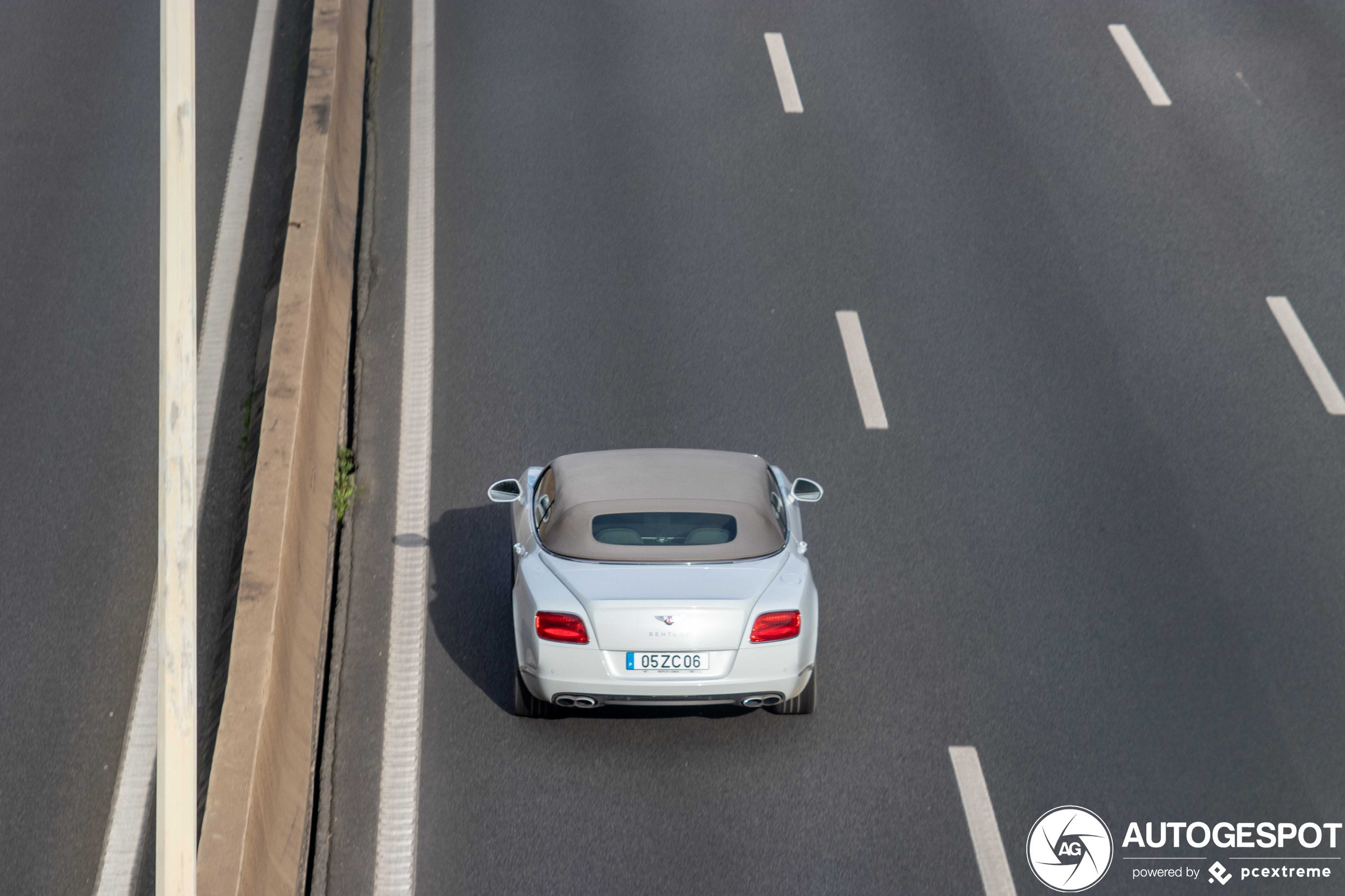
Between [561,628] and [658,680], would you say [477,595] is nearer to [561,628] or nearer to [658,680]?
[561,628]

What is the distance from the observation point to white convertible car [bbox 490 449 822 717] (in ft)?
24.2

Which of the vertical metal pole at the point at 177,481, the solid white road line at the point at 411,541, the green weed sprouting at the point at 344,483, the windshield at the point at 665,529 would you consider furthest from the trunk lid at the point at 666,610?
the vertical metal pole at the point at 177,481

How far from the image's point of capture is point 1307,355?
38.3 feet

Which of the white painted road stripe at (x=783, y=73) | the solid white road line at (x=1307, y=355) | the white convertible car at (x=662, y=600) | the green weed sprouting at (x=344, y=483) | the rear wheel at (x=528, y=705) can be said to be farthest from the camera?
the white painted road stripe at (x=783, y=73)

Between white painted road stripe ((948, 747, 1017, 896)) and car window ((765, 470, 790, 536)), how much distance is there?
1655mm

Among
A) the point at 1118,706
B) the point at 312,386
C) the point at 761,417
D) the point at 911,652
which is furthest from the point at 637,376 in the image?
the point at 1118,706

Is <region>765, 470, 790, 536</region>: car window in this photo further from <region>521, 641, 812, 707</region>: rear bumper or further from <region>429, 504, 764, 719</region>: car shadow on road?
<region>429, 504, 764, 719</region>: car shadow on road

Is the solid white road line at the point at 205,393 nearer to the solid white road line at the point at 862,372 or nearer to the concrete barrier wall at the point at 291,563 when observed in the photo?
the concrete barrier wall at the point at 291,563

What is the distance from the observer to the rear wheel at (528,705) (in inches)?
315

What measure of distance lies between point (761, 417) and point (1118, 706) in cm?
369

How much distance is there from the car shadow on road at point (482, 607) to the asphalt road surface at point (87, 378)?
1.41 meters

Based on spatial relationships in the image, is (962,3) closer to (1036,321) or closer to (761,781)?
(1036,321)

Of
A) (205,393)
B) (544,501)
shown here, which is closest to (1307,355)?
(544,501)

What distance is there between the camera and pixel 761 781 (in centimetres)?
778
